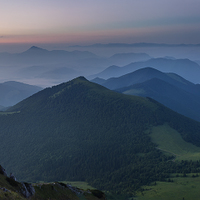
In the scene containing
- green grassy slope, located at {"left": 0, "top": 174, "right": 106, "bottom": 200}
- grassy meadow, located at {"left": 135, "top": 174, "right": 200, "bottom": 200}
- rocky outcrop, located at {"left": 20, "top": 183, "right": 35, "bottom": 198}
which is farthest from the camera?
grassy meadow, located at {"left": 135, "top": 174, "right": 200, "bottom": 200}

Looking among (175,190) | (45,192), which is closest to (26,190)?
(45,192)

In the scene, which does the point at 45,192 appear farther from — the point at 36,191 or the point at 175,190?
the point at 175,190

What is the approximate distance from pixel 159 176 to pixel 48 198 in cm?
13576

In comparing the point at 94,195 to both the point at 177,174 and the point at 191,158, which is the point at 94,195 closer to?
the point at 177,174

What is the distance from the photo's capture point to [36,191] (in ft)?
218

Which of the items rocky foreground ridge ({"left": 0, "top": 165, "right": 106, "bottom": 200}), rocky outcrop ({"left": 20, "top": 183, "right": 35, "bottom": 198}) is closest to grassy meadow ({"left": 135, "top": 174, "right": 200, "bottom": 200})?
rocky foreground ridge ({"left": 0, "top": 165, "right": 106, "bottom": 200})

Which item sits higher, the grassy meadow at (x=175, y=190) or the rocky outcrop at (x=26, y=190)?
the rocky outcrop at (x=26, y=190)

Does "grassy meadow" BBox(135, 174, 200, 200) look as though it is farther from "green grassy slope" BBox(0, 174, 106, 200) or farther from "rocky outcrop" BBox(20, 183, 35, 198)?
"rocky outcrop" BBox(20, 183, 35, 198)

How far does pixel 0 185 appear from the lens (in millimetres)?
54344

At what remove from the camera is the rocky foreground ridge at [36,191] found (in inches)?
2023

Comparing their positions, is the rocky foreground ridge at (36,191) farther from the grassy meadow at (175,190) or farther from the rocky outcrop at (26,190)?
the grassy meadow at (175,190)

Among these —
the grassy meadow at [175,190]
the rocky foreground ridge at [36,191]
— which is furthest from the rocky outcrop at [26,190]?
the grassy meadow at [175,190]

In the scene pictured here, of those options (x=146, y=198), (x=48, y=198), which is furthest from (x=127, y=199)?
(x=48, y=198)

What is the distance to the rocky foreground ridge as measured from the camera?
51372 millimetres
